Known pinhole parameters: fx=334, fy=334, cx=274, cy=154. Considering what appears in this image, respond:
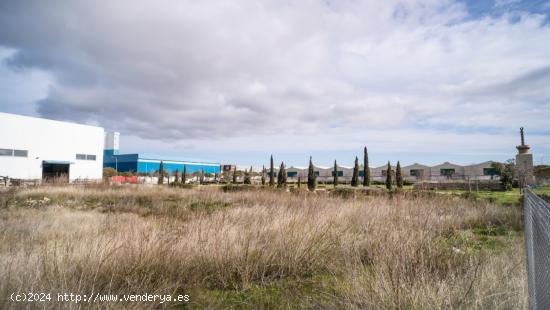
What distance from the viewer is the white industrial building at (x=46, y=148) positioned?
94.5 feet

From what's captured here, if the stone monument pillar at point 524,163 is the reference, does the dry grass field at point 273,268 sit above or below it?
below

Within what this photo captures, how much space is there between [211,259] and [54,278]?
61.3 inches

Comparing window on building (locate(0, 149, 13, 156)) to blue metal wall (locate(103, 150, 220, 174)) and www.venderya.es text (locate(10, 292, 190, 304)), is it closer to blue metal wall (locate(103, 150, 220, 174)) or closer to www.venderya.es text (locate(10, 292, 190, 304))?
blue metal wall (locate(103, 150, 220, 174))

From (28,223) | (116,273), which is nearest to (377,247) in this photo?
(116,273)

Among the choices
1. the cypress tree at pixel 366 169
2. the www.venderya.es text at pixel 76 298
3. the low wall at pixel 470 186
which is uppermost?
the cypress tree at pixel 366 169

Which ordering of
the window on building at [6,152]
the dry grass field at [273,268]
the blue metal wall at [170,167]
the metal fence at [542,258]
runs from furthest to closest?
the blue metal wall at [170,167] → the window on building at [6,152] → the dry grass field at [273,268] → the metal fence at [542,258]

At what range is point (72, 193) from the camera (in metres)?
14.8

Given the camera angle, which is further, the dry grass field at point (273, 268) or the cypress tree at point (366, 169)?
the cypress tree at point (366, 169)

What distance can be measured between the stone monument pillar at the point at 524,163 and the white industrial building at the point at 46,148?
30.6 metres

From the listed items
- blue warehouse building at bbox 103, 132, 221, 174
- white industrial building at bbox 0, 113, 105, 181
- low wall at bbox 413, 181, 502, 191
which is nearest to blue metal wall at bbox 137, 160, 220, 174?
blue warehouse building at bbox 103, 132, 221, 174

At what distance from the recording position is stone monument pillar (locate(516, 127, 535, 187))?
16.7 m

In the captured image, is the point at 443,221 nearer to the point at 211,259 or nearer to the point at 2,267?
the point at 211,259

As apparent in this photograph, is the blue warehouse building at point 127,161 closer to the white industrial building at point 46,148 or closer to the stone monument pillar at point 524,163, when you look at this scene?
the white industrial building at point 46,148

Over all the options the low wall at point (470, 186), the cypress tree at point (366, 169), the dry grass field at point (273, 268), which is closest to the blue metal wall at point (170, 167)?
the cypress tree at point (366, 169)
